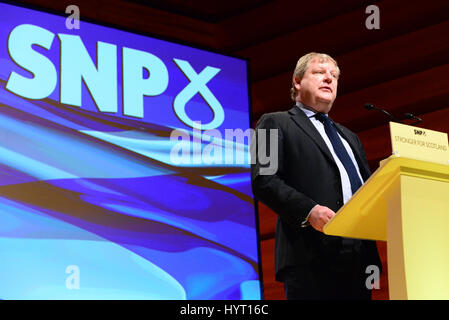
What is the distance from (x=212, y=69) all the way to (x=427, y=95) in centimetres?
130

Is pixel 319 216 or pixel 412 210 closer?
pixel 412 210

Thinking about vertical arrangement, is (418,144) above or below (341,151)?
below

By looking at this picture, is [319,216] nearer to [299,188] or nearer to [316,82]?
[299,188]

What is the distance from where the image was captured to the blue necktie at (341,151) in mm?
2355

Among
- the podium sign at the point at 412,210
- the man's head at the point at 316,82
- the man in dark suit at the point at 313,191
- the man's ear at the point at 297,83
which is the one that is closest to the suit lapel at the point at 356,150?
the man in dark suit at the point at 313,191

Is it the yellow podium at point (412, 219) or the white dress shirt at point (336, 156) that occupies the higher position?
the white dress shirt at point (336, 156)

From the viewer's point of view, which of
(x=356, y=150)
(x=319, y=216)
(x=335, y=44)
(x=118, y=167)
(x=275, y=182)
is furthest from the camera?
(x=335, y=44)

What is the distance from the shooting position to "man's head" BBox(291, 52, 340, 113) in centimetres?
258

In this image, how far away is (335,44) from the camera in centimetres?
452

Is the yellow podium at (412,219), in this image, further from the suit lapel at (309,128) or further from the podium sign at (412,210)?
the suit lapel at (309,128)

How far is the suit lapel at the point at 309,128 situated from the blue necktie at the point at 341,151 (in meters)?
0.06

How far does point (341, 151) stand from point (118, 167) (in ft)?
4.99

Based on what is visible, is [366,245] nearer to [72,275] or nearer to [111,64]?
[72,275]

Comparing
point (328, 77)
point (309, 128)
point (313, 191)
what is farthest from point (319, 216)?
point (328, 77)
